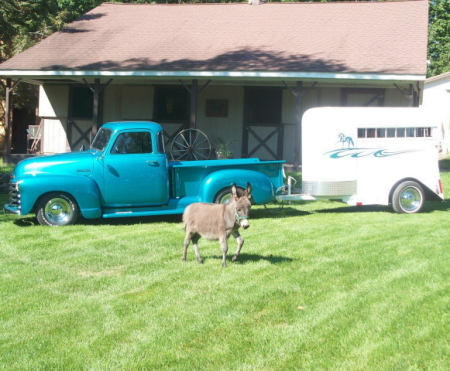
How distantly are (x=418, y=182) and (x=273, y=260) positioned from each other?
526 centimetres

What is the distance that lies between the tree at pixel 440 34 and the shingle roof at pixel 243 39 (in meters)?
20.3

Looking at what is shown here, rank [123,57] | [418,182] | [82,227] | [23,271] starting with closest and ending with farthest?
[23,271], [82,227], [418,182], [123,57]

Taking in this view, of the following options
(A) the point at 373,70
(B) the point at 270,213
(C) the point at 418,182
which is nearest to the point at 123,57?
(A) the point at 373,70

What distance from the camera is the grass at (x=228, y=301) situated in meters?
5.27

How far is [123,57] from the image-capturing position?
2002 cm

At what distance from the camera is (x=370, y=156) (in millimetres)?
12281

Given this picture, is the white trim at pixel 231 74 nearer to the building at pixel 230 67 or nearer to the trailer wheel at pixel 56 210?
the building at pixel 230 67

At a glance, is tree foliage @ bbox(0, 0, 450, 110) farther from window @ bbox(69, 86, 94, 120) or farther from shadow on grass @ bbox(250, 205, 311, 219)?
shadow on grass @ bbox(250, 205, 311, 219)

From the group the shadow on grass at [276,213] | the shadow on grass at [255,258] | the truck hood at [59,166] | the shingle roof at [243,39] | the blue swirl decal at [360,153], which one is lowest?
the shadow on grass at [255,258]

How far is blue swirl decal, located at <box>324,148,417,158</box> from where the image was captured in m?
12.1

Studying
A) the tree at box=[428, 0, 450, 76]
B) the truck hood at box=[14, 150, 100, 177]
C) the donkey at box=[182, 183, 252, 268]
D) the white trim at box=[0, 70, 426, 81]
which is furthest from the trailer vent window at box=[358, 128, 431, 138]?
the tree at box=[428, 0, 450, 76]

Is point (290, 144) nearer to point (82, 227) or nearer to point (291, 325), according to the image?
point (82, 227)

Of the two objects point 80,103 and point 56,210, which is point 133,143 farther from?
point 80,103

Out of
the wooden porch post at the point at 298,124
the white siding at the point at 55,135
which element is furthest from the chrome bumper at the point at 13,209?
the white siding at the point at 55,135
